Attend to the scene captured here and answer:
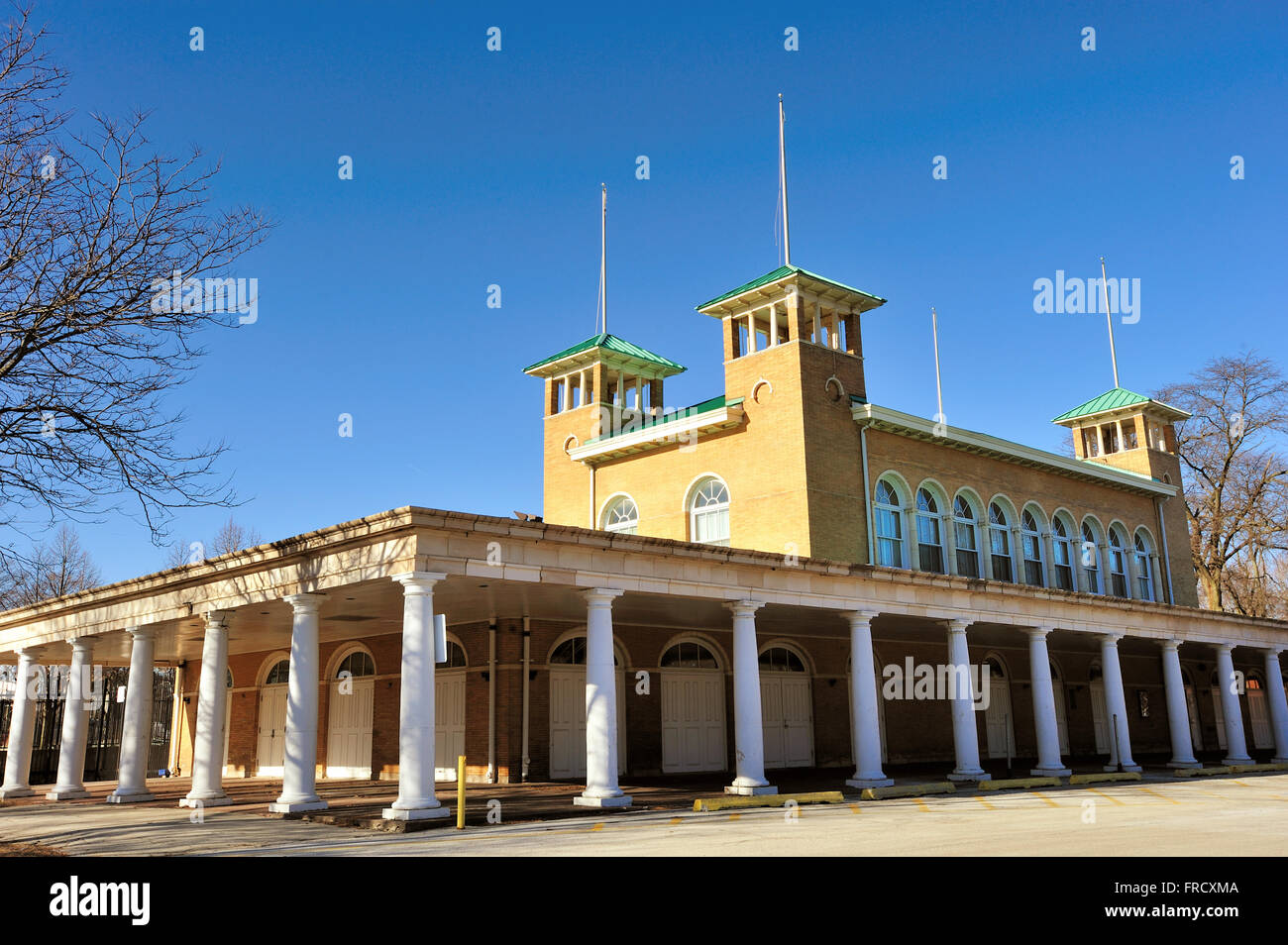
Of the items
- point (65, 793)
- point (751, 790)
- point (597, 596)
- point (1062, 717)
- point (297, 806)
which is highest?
point (597, 596)

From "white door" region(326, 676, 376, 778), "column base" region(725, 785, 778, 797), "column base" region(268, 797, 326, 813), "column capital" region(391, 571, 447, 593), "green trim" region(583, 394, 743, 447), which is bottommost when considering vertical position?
"column base" region(725, 785, 778, 797)

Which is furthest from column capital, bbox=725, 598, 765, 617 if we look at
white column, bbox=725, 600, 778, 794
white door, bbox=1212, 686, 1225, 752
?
white door, bbox=1212, 686, 1225, 752

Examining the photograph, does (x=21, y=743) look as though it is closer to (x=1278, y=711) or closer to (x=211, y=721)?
(x=211, y=721)

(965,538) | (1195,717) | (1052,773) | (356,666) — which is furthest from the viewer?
(1195,717)

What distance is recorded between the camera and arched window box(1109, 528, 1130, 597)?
116 feet

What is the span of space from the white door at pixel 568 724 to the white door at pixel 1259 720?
33416mm

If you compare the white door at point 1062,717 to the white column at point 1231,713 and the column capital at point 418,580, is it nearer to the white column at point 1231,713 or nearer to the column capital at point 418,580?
the white column at point 1231,713

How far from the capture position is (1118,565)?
36.2 m

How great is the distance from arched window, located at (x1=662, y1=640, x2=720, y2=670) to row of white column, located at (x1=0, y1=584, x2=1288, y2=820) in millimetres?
4070

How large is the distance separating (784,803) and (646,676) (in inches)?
272

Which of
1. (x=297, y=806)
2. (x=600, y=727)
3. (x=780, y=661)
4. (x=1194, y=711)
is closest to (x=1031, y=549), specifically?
(x=780, y=661)

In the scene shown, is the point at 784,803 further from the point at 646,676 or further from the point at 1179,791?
the point at 1179,791

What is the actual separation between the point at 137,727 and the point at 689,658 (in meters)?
12.9

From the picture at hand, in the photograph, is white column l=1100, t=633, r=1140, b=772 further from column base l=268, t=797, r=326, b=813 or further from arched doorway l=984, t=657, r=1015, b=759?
column base l=268, t=797, r=326, b=813
